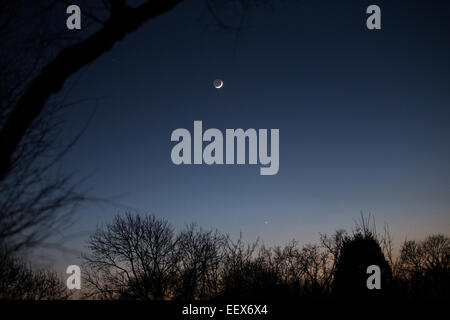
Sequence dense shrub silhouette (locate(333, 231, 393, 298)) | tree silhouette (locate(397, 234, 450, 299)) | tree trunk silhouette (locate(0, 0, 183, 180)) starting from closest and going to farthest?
tree trunk silhouette (locate(0, 0, 183, 180)) → tree silhouette (locate(397, 234, 450, 299)) → dense shrub silhouette (locate(333, 231, 393, 298))

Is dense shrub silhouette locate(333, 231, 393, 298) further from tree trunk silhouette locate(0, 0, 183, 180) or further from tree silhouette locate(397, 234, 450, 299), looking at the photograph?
tree trunk silhouette locate(0, 0, 183, 180)

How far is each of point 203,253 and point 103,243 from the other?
27.2ft

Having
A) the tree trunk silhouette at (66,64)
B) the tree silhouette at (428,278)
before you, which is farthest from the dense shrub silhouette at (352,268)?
the tree trunk silhouette at (66,64)

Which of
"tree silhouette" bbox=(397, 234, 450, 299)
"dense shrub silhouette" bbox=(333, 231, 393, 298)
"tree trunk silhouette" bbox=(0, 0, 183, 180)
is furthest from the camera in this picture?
"dense shrub silhouette" bbox=(333, 231, 393, 298)

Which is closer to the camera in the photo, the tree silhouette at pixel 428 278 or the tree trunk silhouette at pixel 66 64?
the tree trunk silhouette at pixel 66 64

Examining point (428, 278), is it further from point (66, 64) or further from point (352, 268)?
point (352, 268)

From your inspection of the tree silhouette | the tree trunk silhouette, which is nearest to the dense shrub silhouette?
the tree silhouette

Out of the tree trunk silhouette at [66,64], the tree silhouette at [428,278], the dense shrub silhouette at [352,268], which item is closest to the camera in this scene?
the tree trunk silhouette at [66,64]

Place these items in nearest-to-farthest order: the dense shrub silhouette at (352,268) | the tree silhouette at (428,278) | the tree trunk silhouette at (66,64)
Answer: the tree trunk silhouette at (66,64)
the tree silhouette at (428,278)
the dense shrub silhouette at (352,268)

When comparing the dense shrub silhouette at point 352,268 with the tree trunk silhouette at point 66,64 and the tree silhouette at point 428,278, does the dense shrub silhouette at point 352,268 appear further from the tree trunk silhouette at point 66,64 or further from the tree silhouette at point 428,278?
the tree trunk silhouette at point 66,64

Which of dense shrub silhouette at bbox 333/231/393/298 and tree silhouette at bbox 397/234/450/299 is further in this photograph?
dense shrub silhouette at bbox 333/231/393/298
